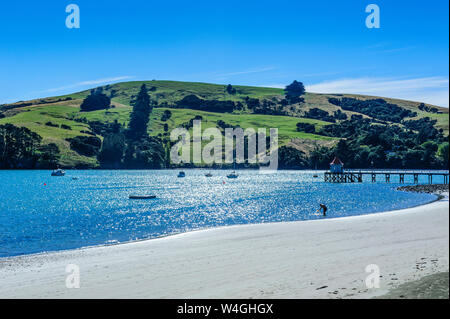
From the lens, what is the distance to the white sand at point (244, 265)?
17.0 meters

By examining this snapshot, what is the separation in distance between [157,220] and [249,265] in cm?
3286

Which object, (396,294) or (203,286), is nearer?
(396,294)

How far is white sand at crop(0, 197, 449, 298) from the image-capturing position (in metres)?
17.0

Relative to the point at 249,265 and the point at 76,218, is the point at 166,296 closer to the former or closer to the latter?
the point at 249,265

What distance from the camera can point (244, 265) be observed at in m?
22.0
